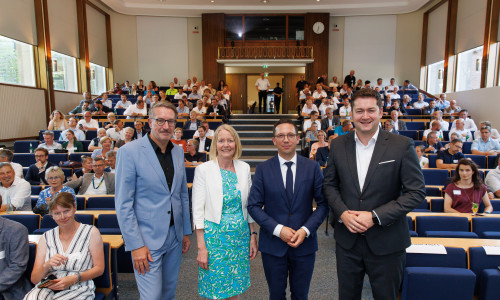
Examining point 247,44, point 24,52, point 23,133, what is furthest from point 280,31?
point 23,133

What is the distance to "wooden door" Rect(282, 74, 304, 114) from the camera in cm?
1622

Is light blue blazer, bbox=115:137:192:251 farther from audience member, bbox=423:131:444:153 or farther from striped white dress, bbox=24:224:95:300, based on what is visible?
audience member, bbox=423:131:444:153

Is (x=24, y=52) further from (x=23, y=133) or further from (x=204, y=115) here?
(x=204, y=115)

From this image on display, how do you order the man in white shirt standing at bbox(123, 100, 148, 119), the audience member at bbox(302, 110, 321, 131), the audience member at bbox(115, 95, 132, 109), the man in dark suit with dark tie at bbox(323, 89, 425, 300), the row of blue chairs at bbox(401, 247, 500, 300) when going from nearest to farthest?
1. the man in dark suit with dark tie at bbox(323, 89, 425, 300)
2. the row of blue chairs at bbox(401, 247, 500, 300)
3. the audience member at bbox(302, 110, 321, 131)
4. the man in white shirt standing at bbox(123, 100, 148, 119)
5. the audience member at bbox(115, 95, 132, 109)

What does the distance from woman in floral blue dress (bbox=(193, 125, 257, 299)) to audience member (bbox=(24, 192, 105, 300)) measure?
2.40 ft

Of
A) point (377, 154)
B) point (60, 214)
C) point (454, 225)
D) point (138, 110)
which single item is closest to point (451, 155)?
point (454, 225)

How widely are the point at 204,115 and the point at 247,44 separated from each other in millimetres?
6598

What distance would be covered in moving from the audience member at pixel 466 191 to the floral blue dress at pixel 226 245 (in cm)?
262

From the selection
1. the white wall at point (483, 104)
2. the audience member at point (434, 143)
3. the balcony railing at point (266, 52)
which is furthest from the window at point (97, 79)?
the white wall at point (483, 104)

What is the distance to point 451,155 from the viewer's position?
5.19 m

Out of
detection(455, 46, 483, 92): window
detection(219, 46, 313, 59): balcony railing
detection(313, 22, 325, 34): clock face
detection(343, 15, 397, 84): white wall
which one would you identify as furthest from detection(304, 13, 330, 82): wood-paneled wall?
detection(455, 46, 483, 92): window

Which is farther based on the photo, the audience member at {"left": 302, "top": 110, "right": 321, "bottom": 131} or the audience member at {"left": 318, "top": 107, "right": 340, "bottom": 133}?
the audience member at {"left": 318, "top": 107, "right": 340, "bottom": 133}

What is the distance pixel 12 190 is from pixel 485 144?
25.5ft

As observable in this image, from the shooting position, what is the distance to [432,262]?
2.13 metres
